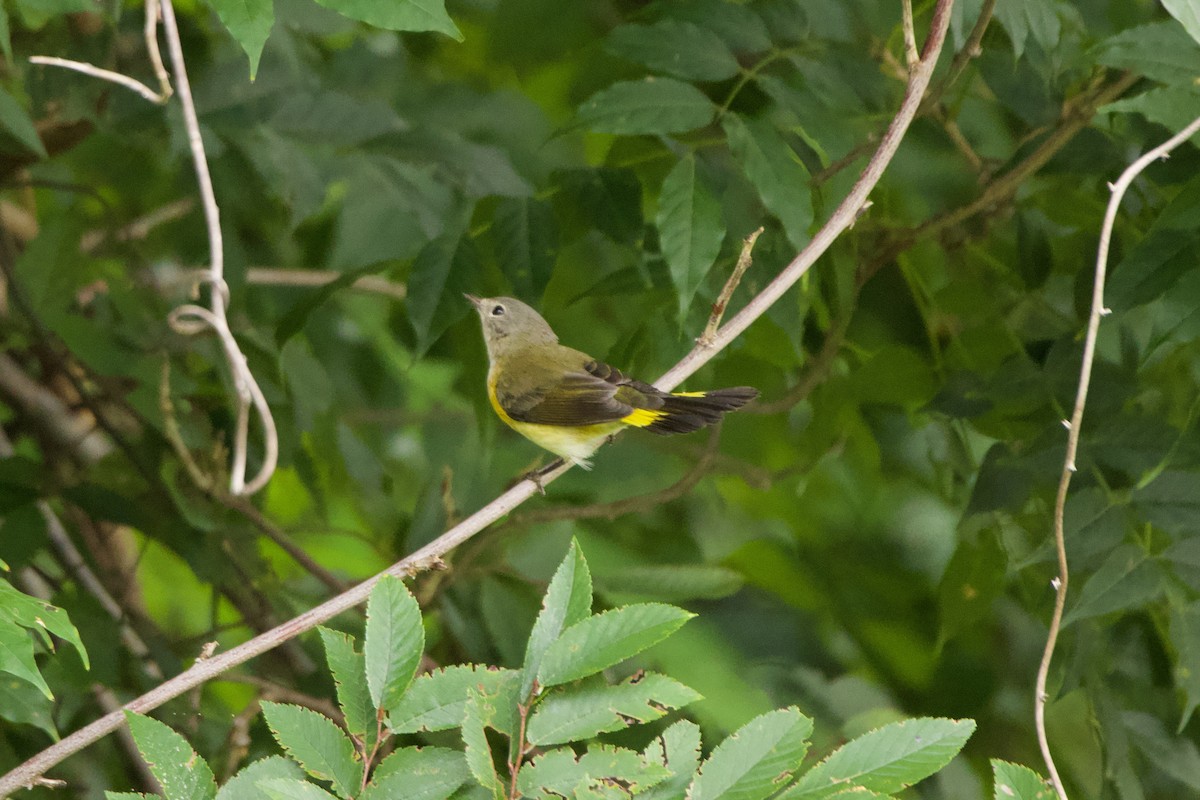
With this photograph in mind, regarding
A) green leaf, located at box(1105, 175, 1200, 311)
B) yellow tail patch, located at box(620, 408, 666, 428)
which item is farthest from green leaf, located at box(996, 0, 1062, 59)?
yellow tail patch, located at box(620, 408, 666, 428)

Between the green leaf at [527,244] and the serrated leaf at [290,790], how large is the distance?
1093mm

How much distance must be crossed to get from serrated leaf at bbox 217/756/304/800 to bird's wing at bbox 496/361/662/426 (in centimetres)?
88

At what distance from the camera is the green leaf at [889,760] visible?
1.09 meters

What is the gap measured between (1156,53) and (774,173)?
1.84ft

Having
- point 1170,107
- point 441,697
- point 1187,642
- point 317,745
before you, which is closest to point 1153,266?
point 1170,107

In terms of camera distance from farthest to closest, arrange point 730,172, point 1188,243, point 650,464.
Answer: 1. point 650,464
2. point 730,172
3. point 1188,243

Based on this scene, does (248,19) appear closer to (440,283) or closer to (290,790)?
(440,283)

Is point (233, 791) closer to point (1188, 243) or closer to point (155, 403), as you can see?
point (155, 403)

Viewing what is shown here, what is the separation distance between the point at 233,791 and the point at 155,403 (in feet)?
4.54

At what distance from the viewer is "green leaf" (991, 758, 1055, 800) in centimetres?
113

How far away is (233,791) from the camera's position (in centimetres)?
112

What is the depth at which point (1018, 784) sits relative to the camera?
3.74 feet

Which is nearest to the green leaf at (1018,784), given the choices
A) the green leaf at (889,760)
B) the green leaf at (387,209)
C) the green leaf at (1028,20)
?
the green leaf at (889,760)

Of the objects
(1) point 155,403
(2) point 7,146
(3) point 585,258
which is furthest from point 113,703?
(3) point 585,258
